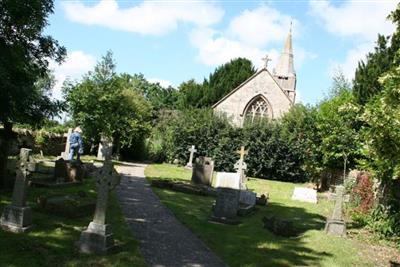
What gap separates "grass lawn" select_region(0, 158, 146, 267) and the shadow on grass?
6.37 feet

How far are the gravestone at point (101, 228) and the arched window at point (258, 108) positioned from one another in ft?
111

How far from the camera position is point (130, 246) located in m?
→ 9.12

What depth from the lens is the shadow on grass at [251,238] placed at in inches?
378

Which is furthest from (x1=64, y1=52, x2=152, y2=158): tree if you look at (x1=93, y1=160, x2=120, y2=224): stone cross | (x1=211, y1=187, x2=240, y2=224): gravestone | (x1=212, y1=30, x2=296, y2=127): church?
(x1=93, y1=160, x2=120, y2=224): stone cross

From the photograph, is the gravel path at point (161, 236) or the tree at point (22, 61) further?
the tree at point (22, 61)

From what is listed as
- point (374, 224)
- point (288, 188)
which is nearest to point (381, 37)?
point (288, 188)

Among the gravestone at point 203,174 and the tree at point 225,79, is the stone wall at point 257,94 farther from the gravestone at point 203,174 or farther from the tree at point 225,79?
the gravestone at point 203,174

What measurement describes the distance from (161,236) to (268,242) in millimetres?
2586

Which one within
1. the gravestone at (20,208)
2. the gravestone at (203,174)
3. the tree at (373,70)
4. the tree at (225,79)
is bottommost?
the gravestone at (20,208)

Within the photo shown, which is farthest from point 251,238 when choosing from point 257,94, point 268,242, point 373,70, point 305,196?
point 257,94

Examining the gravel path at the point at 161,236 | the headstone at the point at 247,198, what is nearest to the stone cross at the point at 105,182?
the gravel path at the point at 161,236

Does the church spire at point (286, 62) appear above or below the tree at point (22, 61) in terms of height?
above

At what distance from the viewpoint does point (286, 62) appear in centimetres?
5209

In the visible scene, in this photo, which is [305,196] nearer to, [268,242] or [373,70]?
[373,70]
